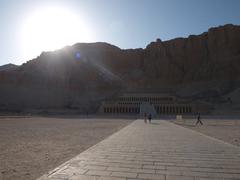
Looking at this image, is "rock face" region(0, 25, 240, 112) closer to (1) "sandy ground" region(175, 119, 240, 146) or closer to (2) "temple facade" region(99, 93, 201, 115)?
(2) "temple facade" region(99, 93, 201, 115)

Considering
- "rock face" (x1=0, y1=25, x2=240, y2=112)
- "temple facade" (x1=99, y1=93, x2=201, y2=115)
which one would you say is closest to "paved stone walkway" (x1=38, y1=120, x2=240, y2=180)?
"temple facade" (x1=99, y1=93, x2=201, y2=115)

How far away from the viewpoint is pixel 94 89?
90.9 m

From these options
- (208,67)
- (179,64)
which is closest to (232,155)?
(208,67)

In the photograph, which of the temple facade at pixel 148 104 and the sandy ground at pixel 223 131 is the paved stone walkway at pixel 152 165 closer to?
the sandy ground at pixel 223 131

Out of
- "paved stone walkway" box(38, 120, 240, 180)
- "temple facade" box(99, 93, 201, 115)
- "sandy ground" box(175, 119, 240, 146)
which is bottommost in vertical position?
"paved stone walkway" box(38, 120, 240, 180)

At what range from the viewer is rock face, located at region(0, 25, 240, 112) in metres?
82.8

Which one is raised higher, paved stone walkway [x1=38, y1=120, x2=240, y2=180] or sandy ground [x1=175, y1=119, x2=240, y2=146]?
sandy ground [x1=175, y1=119, x2=240, y2=146]

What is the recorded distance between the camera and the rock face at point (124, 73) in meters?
82.8

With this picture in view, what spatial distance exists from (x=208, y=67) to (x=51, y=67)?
205 ft

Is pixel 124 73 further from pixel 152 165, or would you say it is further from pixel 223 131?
Result: pixel 152 165

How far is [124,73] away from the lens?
4286 inches

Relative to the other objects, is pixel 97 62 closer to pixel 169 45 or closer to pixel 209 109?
pixel 169 45

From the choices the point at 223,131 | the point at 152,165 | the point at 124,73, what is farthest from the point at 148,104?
the point at 152,165

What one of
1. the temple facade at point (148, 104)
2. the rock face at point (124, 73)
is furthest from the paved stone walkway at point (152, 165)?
the rock face at point (124, 73)
